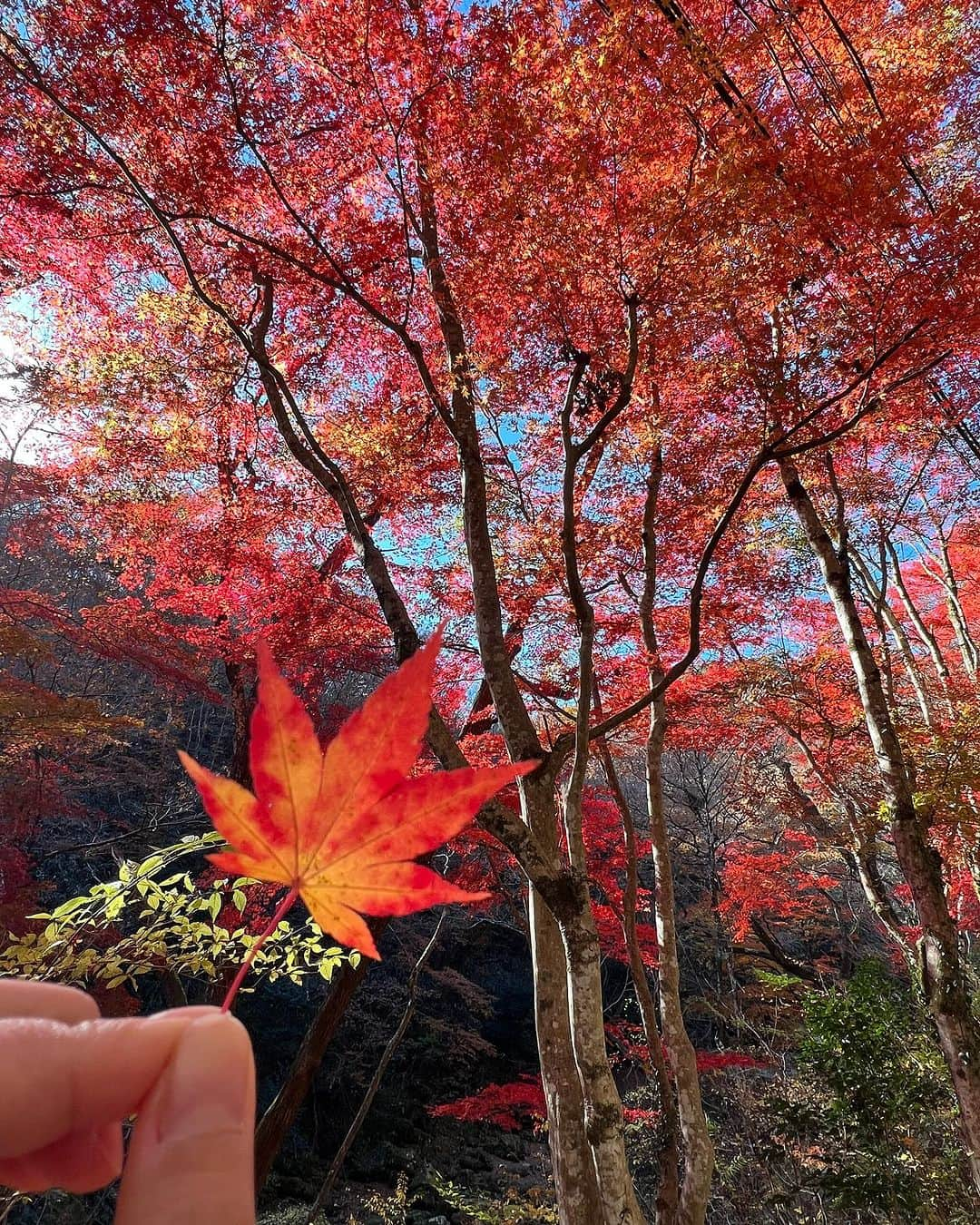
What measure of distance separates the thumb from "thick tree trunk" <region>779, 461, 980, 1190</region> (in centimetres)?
592

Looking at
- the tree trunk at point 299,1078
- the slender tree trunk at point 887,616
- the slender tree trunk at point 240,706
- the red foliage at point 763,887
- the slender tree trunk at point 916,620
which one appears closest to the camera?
the tree trunk at point 299,1078

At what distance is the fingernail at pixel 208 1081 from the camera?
708mm

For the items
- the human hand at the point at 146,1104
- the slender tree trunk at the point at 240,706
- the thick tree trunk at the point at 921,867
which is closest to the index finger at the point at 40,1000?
the human hand at the point at 146,1104

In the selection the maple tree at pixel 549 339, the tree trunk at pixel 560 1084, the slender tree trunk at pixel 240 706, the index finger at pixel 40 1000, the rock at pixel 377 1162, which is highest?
the maple tree at pixel 549 339

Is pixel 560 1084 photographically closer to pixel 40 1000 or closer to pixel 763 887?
pixel 40 1000

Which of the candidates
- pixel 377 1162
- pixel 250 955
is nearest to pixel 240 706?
pixel 250 955

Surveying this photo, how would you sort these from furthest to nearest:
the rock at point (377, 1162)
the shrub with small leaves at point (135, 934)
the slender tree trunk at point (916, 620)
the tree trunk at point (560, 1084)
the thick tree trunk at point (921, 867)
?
1. the rock at point (377, 1162)
2. the slender tree trunk at point (916, 620)
3. the thick tree trunk at point (921, 867)
4. the tree trunk at point (560, 1084)
5. the shrub with small leaves at point (135, 934)

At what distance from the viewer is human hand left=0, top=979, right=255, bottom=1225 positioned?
2.16 feet

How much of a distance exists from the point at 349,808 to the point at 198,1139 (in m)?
0.36

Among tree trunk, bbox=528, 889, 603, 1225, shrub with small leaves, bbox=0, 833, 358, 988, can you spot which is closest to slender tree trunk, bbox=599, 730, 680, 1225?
tree trunk, bbox=528, 889, 603, 1225

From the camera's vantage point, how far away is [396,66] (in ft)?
15.1

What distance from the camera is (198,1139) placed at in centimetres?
69

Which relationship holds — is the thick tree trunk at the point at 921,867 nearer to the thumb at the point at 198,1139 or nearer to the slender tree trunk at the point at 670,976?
the slender tree trunk at the point at 670,976

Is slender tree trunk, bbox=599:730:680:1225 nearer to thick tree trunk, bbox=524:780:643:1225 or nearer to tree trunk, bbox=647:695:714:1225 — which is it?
tree trunk, bbox=647:695:714:1225
